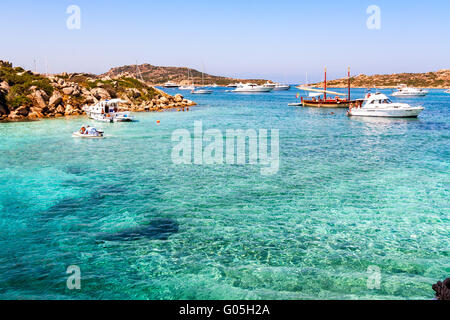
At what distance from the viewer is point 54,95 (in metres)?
70.6

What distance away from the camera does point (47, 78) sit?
81250 millimetres

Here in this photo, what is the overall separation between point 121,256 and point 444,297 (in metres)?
10.8

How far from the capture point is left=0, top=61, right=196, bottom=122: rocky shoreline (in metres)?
64.3

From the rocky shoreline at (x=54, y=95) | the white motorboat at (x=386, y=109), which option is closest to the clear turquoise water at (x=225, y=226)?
the white motorboat at (x=386, y=109)

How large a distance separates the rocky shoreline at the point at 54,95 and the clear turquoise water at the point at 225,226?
38.5 m

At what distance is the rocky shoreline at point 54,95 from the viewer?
64.3 meters

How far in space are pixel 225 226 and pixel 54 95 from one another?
2654 inches

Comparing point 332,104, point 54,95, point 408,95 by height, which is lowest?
point 332,104

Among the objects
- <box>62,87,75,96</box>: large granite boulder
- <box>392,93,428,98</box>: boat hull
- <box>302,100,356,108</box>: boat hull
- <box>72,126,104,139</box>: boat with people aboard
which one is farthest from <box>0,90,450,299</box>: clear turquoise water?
<box>392,93,428,98</box>: boat hull

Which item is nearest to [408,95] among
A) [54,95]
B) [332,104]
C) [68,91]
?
[332,104]

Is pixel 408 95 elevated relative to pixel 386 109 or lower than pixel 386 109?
elevated

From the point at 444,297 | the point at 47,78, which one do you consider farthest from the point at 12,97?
the point at 444,297

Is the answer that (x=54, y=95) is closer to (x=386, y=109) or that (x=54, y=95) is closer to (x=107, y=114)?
(x=107, y=114)

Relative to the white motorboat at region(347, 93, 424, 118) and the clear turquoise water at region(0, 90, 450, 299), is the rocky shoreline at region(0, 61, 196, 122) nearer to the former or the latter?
the clear turquoise water at region(0, 90, 450, 299)
